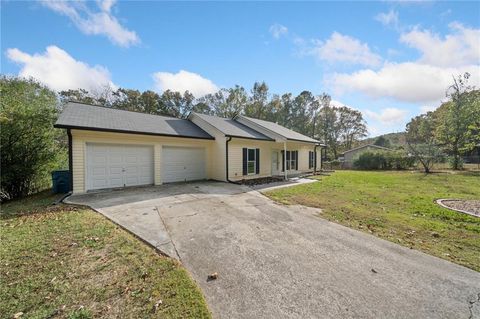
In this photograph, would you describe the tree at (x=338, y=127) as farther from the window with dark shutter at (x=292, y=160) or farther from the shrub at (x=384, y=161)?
the window with dark shutter at (x=292, y=160)

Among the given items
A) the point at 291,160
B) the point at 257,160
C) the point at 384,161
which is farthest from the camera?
the point at 384,161

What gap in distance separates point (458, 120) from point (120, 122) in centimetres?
3189

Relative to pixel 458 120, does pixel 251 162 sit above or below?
below

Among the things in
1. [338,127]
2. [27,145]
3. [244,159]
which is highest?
[338,127]

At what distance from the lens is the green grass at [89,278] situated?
2.48 m

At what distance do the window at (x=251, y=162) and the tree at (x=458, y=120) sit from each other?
2287cm

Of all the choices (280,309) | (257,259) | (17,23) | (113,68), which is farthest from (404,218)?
(113,68)

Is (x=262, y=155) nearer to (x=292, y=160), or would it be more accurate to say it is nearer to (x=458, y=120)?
(x=292, y=160)

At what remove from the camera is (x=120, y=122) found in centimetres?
1039

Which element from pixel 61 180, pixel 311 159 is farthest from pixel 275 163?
pixel 61 180

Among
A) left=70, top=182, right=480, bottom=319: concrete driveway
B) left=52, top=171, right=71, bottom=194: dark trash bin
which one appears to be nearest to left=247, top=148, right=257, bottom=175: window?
left=70, top=182, right=480, bottom=319: concrete driveway

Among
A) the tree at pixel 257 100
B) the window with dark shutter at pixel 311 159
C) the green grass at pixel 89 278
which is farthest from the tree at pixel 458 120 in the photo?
the green grass at pixel 89 278

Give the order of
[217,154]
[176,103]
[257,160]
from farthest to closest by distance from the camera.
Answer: [176,103], [257,160], [217,154]

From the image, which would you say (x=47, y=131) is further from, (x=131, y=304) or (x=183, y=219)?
(x=131, y=304)
